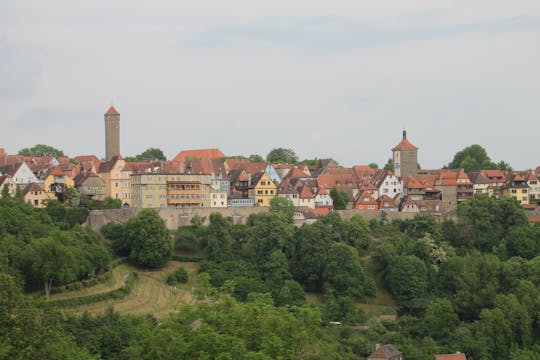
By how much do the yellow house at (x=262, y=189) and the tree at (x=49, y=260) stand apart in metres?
30.3

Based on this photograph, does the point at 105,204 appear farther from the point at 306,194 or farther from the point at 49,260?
the point at 306,194

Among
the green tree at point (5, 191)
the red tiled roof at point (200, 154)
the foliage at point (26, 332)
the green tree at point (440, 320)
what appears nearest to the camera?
the foliage at point (26, 332)

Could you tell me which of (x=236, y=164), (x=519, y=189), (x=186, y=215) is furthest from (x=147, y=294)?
(x=519, y=189)

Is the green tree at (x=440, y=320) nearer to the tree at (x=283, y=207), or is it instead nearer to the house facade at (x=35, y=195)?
the tree at (x=283, y=207)

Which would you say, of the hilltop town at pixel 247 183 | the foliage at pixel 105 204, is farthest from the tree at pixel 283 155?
the foliage at pixel 105 204

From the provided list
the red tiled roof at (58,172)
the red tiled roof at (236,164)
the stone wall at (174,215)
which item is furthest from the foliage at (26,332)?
the red tiled roof at (236,164)

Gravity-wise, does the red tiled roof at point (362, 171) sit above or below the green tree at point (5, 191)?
above

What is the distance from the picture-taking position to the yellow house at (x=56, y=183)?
80125 millimetres

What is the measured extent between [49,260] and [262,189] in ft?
107

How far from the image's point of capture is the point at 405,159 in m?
97.7

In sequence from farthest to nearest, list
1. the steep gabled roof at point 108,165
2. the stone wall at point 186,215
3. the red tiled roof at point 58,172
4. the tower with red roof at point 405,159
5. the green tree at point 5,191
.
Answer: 1. the tower with red roof at point 405,159
2. the steep gabled roof at point 108,165
3. the red tiled roof at point 58,172
4. the stone wall at point 186,215
5. the green tree at point 5,191

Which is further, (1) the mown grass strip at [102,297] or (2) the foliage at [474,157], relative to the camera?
(2) the foliage at [474,157]

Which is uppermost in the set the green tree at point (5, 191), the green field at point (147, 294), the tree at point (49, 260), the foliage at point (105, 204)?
the green tree at point (5, 191)

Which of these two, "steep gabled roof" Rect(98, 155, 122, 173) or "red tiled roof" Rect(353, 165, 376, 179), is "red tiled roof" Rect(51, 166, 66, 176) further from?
"red tiled roof" Rect(353, 165, 376, 179)
